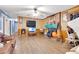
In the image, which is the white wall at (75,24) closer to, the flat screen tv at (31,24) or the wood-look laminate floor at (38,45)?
the wood-look laminate floor at (38,45)

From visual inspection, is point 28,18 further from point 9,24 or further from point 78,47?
point 78,47

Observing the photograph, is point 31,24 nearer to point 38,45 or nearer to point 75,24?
point 38,45

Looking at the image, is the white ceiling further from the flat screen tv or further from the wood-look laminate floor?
the wood-look laminate floor

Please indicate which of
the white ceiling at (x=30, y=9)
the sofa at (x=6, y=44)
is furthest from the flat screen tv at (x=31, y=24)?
the sofa at (x=6, y=44)

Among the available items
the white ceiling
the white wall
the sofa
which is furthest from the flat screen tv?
the white wall

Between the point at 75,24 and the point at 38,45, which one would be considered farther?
the point at 38,45

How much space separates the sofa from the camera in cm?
149

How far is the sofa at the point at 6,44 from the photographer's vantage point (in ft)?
4.89

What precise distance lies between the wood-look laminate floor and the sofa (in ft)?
0.17

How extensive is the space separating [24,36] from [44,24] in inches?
11.7

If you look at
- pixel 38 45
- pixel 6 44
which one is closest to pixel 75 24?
pixel 38 45

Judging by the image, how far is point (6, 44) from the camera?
1.55 meters

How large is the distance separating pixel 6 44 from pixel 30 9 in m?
0.52

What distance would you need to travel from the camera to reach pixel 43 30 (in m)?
1.59
